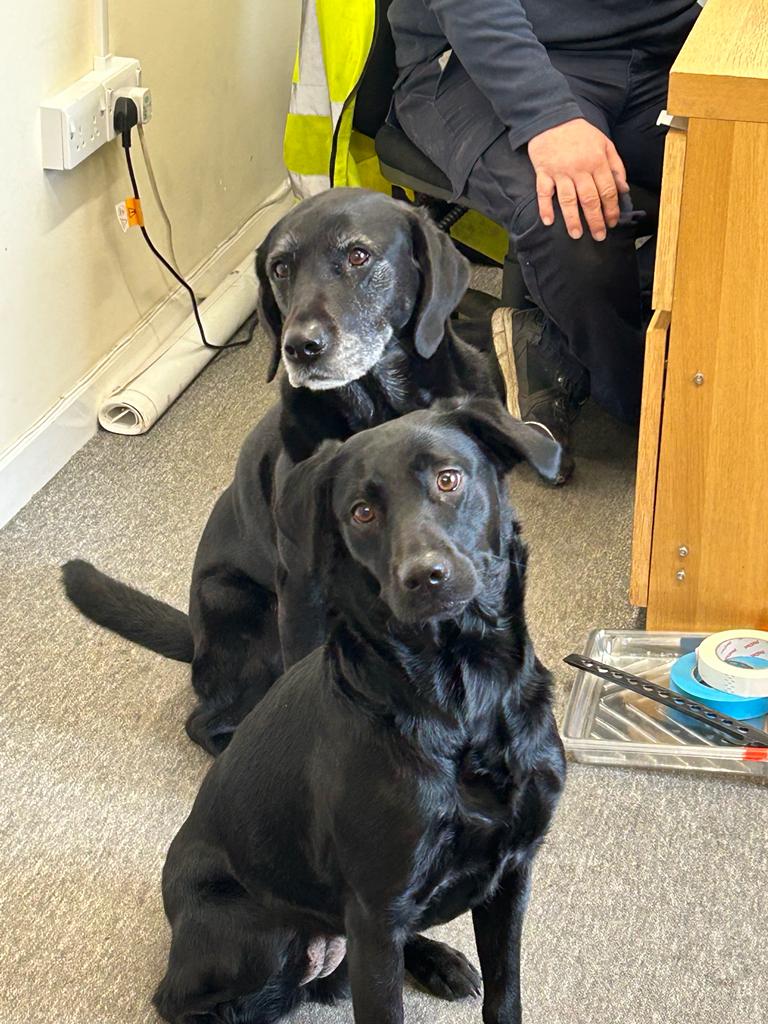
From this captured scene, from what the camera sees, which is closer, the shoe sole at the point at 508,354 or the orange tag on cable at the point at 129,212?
the shoe sole at the point at 508,354

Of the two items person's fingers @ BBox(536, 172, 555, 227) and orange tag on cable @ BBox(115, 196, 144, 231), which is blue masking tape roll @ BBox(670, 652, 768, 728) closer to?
person's fingers @ BBox(536, 172, 555, 227)

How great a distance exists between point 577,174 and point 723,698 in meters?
0.93

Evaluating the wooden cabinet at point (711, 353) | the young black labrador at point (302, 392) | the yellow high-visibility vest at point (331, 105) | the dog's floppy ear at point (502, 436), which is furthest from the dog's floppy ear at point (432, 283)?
the yellow high-visibility vest at point (331, 105)

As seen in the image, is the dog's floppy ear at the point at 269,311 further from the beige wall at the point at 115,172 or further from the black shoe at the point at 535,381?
the black shoe at the point at 535,381

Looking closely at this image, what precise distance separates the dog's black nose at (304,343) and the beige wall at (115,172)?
2.80 feet

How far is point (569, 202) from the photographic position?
2277mm

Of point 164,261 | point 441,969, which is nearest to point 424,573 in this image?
point 441,969

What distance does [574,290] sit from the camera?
92.5 inches

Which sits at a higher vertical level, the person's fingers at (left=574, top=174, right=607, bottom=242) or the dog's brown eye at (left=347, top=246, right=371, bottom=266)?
the dog's brown eye at (left=347, top=246, right=371, bottom=266)

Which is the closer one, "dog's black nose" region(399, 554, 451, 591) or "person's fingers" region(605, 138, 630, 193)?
"dog's black nose" region(399, 554, 451, 591)

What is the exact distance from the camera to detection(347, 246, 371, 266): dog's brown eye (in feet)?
5.69

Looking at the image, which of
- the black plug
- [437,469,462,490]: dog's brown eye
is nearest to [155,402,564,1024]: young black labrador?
[437,469,462,490]: dog's brown eye

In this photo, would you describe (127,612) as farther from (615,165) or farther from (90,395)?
(615,165)

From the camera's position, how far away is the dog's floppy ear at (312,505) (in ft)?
4.07
